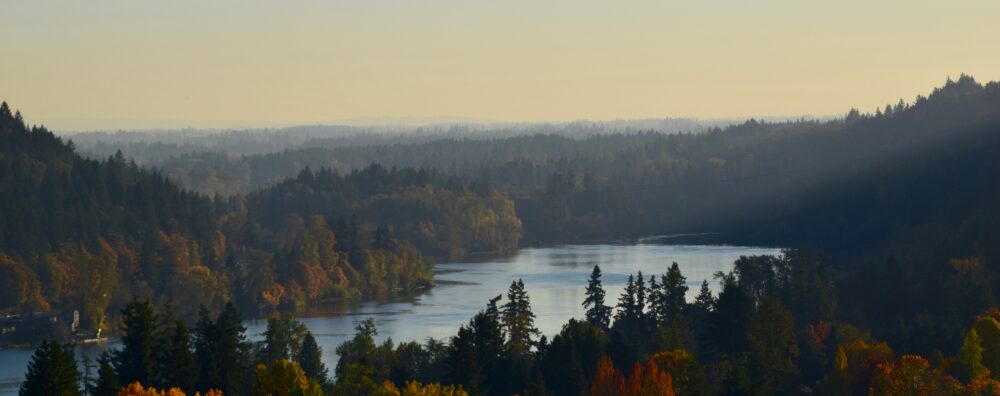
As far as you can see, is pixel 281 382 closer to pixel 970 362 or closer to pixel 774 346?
pixel 774 346

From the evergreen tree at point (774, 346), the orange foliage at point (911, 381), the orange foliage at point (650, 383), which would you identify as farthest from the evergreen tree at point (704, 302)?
the orange foliage at point (650, 383)

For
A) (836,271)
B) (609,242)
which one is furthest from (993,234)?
(609,242)

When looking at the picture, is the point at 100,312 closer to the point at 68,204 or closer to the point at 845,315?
the point at 68,204

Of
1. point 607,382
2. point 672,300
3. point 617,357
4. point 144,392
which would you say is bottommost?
point 617,357

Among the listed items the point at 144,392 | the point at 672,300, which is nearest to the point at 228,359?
the point at 144,392

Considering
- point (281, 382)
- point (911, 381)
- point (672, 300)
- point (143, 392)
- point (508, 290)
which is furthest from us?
point (508, 290)

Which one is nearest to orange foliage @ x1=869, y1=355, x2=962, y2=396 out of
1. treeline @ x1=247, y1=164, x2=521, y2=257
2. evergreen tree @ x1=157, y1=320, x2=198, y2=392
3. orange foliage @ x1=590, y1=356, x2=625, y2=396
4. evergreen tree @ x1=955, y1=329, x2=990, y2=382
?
evergreen tree @ x1=955, y1=329, x2=990, y2=382
